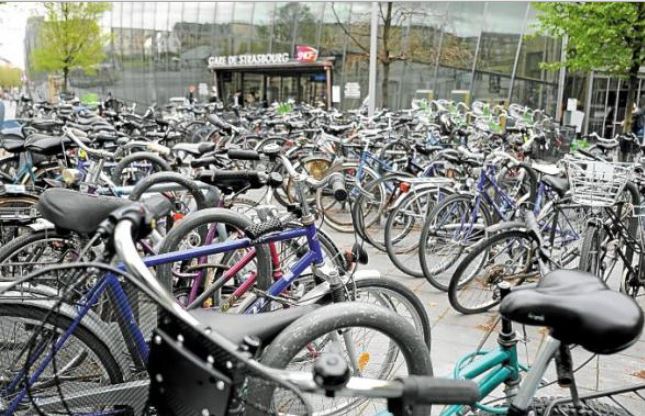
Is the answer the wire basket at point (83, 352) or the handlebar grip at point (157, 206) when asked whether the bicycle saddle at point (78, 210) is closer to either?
the handlebar grip at point (157, 206)

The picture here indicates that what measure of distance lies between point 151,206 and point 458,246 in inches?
147

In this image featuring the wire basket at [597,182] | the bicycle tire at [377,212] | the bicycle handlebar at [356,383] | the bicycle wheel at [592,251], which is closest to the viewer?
the bicycle handlebar at [356,383]

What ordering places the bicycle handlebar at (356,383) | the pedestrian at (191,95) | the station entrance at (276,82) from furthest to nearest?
1. the station entrance at (276,82)
2. the pedestrian at (191,95)
3. the bicycle handlebar at (356,383)

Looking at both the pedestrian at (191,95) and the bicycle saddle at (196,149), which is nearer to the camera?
the bicycle saddle at (196,149)

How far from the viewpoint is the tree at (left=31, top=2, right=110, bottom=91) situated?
2780 centimetres

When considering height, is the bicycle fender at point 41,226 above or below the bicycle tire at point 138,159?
below

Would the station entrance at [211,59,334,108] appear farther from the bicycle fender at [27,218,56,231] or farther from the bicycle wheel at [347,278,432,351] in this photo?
the bicycle wheel at [347,278,432,351]

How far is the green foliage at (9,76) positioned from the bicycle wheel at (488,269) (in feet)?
117

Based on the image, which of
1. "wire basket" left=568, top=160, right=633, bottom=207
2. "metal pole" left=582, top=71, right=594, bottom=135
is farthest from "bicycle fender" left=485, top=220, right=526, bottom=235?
"metal pole" left=582, top=71, right=594, bottom=135

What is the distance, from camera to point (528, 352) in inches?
149

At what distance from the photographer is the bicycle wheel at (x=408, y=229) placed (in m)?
5.40

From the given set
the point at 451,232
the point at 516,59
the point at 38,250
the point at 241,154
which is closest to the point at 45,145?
the point at 38,250

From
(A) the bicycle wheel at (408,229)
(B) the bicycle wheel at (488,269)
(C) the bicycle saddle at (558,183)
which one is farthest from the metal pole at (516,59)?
(B) the bicycle wheel at (488,269)

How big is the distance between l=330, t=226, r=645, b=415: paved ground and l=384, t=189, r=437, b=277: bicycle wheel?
56 centimetres
